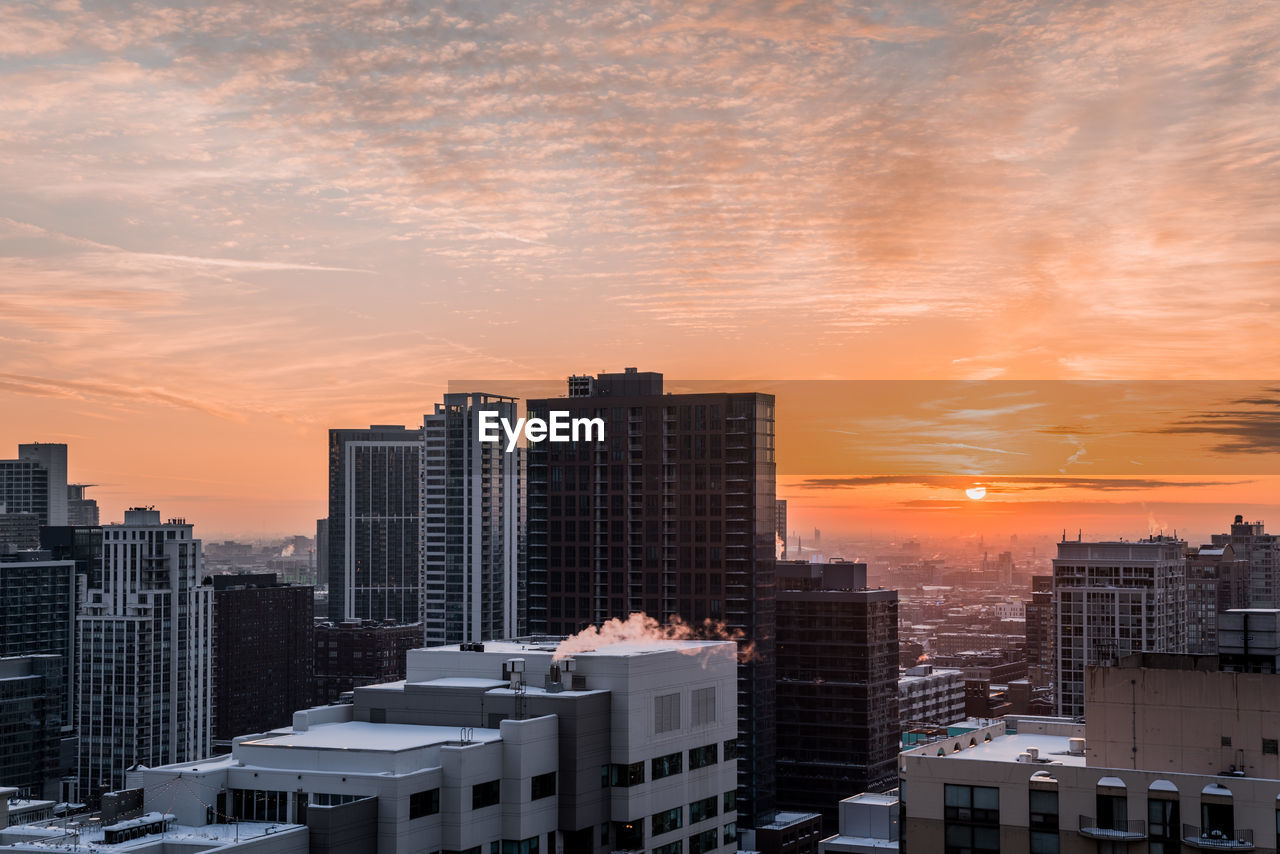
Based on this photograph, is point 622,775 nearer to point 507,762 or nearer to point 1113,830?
point 507,762

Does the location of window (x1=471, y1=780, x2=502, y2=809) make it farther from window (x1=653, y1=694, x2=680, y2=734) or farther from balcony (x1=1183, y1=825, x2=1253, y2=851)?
balcony (x1=1183, y1=825, x2=1253, y2=851)

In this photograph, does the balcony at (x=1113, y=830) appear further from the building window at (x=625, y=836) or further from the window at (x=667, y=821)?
the window at (x=667, y=821)

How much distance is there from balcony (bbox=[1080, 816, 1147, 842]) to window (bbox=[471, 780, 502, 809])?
113ft

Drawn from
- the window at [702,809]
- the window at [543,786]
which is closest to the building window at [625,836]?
the window at [543,786]

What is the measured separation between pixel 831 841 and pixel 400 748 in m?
95.9

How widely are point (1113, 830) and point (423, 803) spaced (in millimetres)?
35753

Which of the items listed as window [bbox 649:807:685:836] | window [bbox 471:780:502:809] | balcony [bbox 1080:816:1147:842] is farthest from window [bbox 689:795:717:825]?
balcony [bbox 1080:816:1147:842]

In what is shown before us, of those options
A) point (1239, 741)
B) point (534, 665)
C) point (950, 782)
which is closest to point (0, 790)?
point (534, 665)

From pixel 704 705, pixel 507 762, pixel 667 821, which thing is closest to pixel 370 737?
pixel 507 762

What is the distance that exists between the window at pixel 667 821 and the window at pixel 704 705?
6052 mm

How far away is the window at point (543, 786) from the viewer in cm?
8062

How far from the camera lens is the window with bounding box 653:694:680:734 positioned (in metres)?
89.8

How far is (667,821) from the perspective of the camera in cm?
8988

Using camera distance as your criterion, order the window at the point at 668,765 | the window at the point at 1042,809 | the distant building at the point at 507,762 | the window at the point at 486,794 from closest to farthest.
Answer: the window at the point at 1042,809 → the distant building at the point at 507,762 → the window at the point at 486,794 → the window at the point at 668,765
